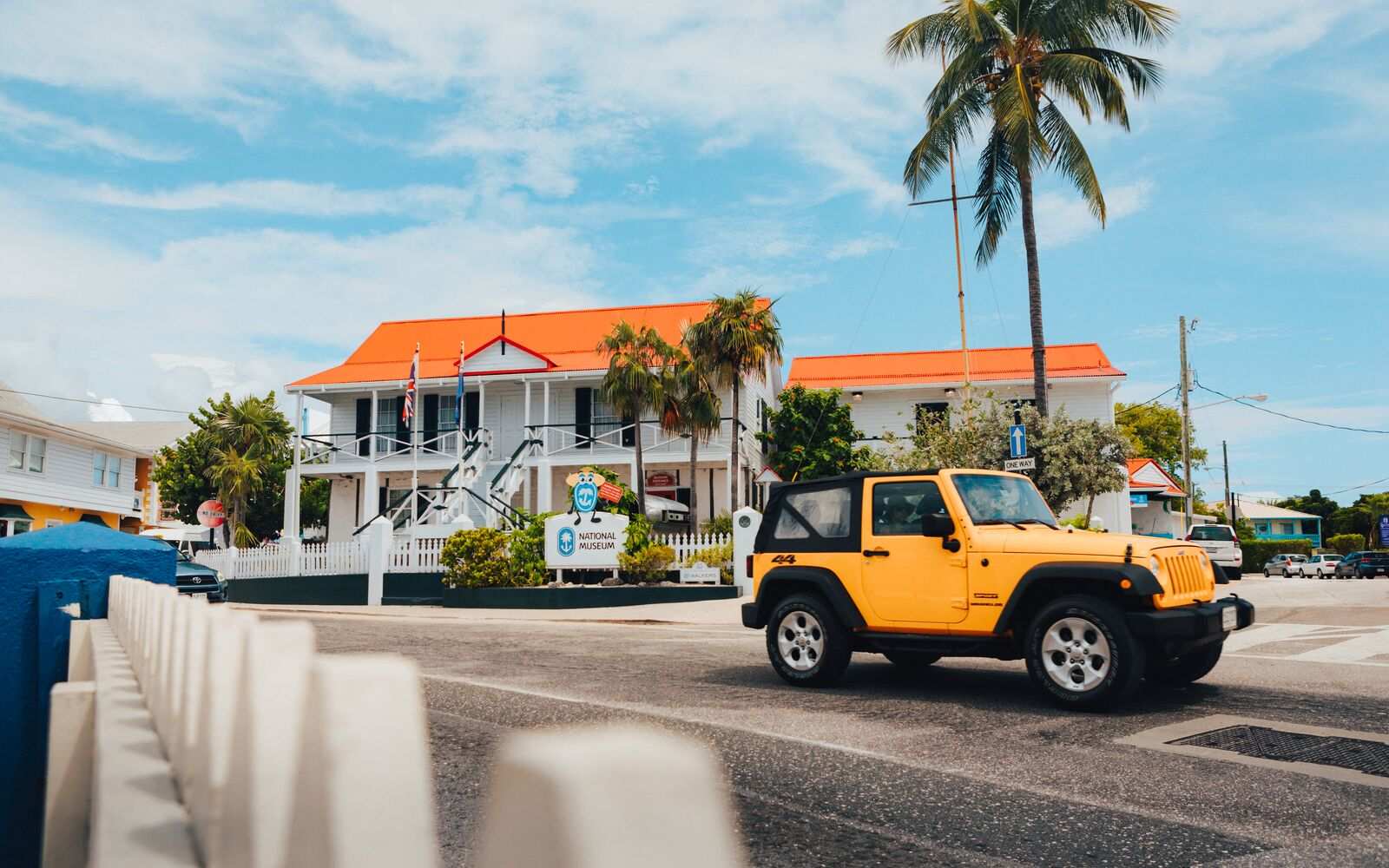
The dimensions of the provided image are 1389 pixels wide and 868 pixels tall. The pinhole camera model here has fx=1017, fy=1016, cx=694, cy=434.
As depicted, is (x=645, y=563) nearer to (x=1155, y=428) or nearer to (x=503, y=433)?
(x=503, y=433)

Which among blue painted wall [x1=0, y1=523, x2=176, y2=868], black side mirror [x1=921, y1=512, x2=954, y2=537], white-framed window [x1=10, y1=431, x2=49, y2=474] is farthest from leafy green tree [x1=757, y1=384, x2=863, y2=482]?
blue painted wall [x1=0, y1=523, x2=176, y2=868]

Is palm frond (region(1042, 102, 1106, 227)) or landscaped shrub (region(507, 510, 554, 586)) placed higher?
palm frond (region(1042, 102, 1106, 227))

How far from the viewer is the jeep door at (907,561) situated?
8227mm

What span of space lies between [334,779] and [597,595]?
68.3 ft

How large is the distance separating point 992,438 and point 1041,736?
65.0 feet

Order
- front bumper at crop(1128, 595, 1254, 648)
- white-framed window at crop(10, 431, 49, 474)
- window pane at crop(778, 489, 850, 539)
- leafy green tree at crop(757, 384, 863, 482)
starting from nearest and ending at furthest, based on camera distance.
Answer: front bumper at crop(1128, 595, 1254, 648)
window pane at crop(778, 489, 850, 539)
leafy green tree at crop(757, 384, 863, 482)
white-framed window at crop(10, 431, 49, 474)

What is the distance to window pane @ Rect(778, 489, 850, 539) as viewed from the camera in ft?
29.5

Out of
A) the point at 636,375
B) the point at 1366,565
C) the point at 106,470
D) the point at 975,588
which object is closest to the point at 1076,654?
the point at 975,588

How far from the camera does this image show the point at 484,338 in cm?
3812

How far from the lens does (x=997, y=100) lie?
2183cm

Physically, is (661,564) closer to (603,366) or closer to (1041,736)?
(603,366)

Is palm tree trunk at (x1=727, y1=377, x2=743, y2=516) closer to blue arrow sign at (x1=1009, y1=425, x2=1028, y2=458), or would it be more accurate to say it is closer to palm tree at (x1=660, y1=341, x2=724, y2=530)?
palm tree at (x1=660, y1=341, x2=724, y2=530)

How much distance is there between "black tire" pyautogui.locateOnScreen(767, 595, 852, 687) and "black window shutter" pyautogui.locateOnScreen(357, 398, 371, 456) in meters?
27.6

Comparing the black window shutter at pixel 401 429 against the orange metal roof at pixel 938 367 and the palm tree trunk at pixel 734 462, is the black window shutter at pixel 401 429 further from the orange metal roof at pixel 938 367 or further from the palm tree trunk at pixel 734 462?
the orange metal roof at pixel 938 367
